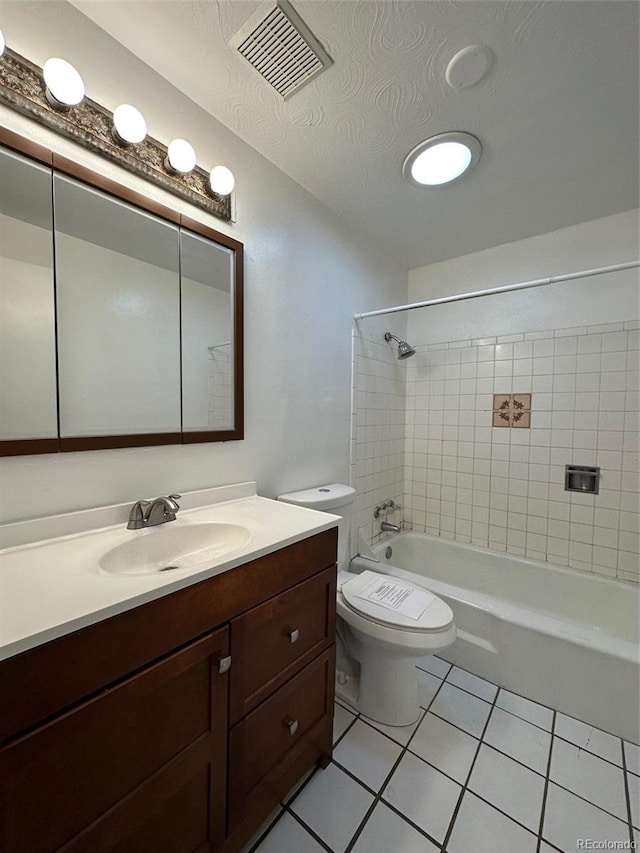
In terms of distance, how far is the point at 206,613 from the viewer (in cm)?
75

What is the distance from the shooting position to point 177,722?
27.8 inches

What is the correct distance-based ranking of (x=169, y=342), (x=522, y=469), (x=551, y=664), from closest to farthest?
(x=169, y=342) → (x=551, y=664) → (x=522, y=469)

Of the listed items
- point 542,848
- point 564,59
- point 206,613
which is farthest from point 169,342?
point 542,848

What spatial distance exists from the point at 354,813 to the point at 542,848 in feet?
1.75

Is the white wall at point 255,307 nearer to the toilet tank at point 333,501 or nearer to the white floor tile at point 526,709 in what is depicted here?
the toilet tank at point 333,501

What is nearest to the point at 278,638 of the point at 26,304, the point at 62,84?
the point at 26,304

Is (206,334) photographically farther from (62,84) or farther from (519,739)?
(519,739)

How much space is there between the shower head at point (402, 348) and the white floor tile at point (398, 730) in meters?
1.99

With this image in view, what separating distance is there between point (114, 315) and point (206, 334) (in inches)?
12.1

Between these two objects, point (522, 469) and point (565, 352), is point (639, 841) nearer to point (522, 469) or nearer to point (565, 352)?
point (522, 469)

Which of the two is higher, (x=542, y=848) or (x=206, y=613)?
(x=206, y=613)

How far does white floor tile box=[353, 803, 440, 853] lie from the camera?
94 cm

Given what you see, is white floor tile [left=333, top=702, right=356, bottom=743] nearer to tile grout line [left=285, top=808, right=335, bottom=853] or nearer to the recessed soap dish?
tile grout line [left=285, top=808, right=335, bottom=853]

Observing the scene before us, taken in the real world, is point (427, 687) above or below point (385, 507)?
below
